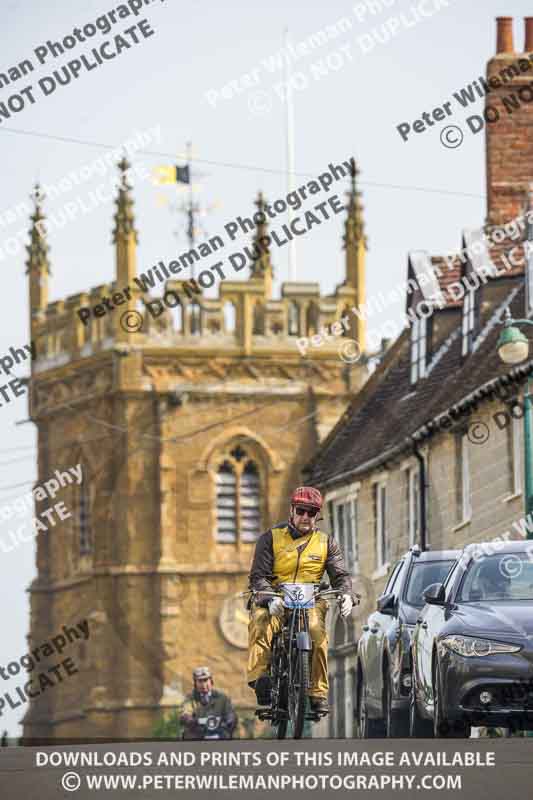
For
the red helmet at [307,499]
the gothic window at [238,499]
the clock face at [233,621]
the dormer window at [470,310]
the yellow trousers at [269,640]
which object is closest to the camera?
the red helmet at [307,499]

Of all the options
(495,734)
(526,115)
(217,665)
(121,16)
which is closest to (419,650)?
(495,734)

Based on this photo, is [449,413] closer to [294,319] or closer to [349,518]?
[349,518]

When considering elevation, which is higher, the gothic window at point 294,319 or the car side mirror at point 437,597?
the gothic window at point 294,319

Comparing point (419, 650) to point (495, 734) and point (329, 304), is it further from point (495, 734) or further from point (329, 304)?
point (329, 304)

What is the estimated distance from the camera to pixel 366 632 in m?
24.7

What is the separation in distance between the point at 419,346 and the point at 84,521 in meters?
37.4

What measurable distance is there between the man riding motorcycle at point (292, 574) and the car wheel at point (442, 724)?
0.75 metres

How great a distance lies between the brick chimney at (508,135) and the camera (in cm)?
4878

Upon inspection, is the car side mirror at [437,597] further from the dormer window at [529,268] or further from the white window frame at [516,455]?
the dormer window at [529,268]

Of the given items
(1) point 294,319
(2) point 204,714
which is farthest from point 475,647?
(1) point 294,319

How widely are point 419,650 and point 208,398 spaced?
2531 inches

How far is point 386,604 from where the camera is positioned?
2281 centimetres

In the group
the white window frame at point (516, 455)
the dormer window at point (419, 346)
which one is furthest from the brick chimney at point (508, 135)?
the white window frame at point (516, 455)

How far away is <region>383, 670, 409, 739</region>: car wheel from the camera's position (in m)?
22.8
